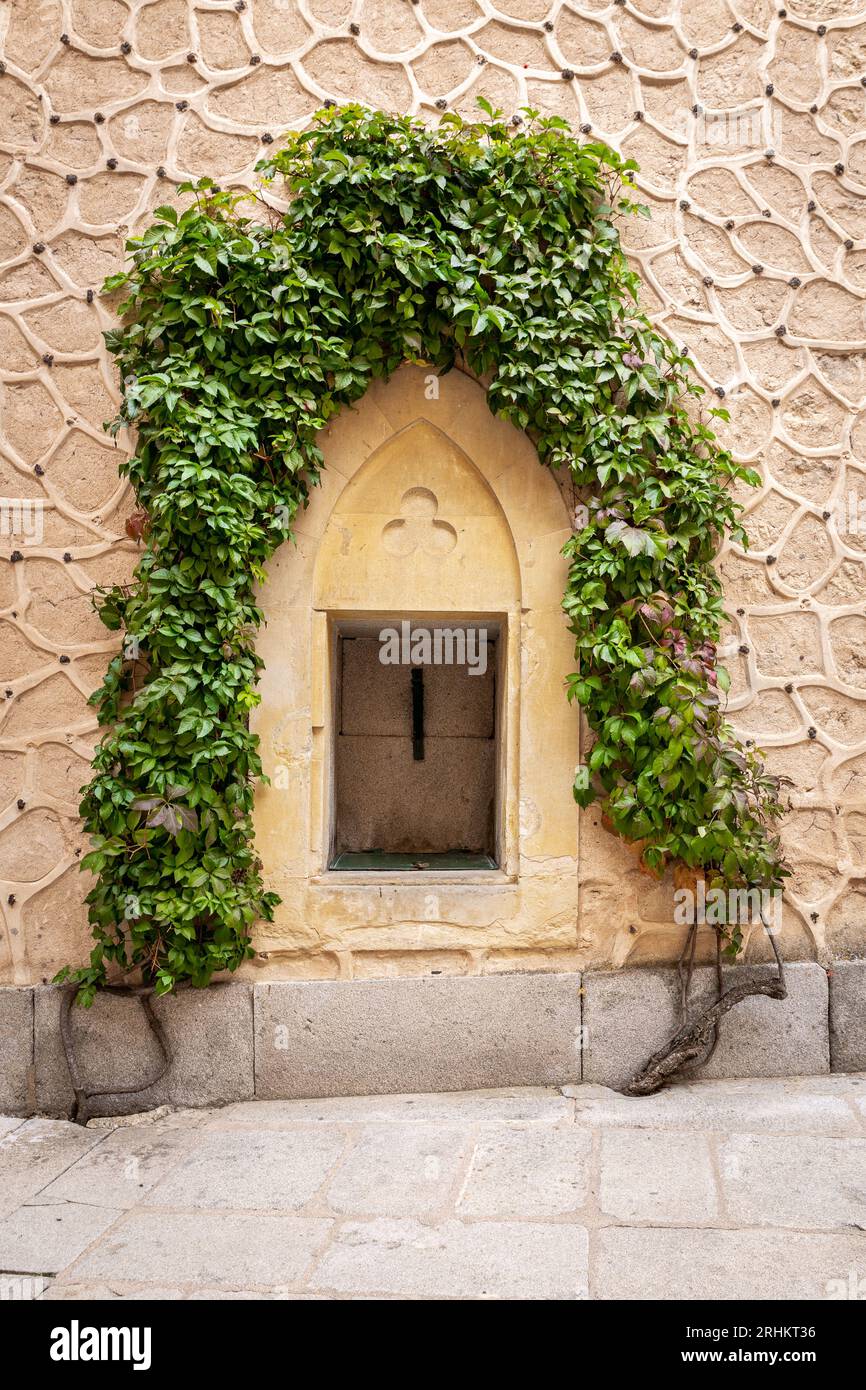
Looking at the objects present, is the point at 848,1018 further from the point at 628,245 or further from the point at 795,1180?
the point at 628,245

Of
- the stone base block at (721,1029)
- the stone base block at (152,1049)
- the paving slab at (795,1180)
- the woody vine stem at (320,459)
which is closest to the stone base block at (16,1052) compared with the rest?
the stone base block at (152,1049)

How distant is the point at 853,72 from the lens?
3811mm

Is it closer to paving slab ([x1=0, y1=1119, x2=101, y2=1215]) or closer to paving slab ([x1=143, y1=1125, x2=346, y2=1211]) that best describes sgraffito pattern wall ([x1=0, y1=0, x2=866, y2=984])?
paving slab ([x1=0, y1=1119, x2=101, y2=1215])

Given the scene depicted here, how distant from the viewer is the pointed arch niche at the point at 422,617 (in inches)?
143

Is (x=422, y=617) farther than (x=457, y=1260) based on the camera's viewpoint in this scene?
Yes

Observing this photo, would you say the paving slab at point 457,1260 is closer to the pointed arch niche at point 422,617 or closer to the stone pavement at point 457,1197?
the stone pavement at point 457,1197

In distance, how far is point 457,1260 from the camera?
243cm

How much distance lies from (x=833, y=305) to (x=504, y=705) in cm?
199

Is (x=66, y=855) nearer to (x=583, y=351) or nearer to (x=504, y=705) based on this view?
(x=504, y=705)

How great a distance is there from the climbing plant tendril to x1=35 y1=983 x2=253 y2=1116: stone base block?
0.46ft

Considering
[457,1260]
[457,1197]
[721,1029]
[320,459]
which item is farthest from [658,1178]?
[320,459]

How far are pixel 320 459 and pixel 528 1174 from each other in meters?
2.45

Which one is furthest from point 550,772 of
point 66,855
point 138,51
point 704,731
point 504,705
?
point 138,51

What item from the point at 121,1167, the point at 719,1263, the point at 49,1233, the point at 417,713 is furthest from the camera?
the point at 417,713
